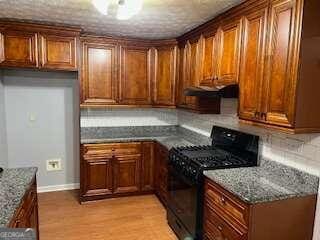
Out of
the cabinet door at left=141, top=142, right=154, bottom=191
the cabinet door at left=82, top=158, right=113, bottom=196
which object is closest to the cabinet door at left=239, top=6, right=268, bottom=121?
the cabinet door at left=141, top=142, right=154, bottom=191

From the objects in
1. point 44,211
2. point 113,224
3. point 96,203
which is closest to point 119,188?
point 96,203

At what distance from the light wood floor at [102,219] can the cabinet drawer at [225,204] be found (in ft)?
3.00

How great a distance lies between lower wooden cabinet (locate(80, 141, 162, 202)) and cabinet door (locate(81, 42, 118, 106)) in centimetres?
63

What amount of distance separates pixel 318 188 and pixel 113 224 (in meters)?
2.15

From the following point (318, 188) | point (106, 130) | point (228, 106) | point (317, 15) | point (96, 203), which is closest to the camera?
point (317, 15)

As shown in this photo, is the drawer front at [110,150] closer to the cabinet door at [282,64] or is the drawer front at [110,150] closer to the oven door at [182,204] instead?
the oven door at [182,204]

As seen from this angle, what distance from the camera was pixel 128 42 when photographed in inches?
137

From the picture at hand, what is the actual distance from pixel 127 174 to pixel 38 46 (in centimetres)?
198

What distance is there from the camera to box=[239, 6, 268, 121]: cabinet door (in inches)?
75.3

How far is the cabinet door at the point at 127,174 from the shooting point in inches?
137

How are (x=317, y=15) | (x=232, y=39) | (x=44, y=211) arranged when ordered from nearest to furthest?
(x=317, y=15), (x=232, y=39), (x=44, y=211)

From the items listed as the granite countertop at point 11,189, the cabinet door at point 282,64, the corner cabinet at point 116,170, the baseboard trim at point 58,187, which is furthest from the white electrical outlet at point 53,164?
the cabinet door at point 282,64

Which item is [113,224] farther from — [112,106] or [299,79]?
[299,79]

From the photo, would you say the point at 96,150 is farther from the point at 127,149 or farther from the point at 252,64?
the point at 252,64
